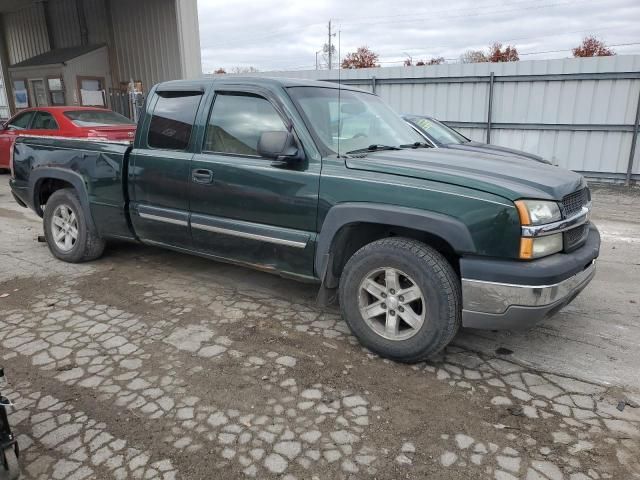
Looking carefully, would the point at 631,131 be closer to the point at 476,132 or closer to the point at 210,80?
the point at 476,132

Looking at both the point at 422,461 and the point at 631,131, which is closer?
the point at 422,461

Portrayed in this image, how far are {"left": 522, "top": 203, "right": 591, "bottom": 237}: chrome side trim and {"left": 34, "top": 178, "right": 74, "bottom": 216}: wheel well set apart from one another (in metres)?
4.57

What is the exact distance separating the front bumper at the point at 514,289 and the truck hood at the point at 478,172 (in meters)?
0.40

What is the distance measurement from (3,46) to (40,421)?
22.9 m

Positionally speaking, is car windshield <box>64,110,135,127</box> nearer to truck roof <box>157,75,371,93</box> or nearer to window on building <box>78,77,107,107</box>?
window on building <box>78,77,107,107</box>

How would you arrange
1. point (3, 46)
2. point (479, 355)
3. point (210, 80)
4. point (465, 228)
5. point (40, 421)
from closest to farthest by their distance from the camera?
1. point (40, 421)
2. point (465, 228)
3. point (479, 355)
4. point (210, 80)
5. point (3, 46)

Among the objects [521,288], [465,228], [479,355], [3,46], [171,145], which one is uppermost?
[3,46]

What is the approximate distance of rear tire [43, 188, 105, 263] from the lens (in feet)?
16.8

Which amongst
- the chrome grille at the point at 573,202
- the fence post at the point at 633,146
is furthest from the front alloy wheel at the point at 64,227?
the fence post at the point at 633,146

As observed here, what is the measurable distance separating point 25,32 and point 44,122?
12694 mm

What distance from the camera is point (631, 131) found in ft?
35.2

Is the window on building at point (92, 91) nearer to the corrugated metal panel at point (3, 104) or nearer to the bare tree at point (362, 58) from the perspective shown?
the corrugated metal panel at point (3, 104)

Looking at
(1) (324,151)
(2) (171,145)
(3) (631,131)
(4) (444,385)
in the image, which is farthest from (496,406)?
(3) (631,131)

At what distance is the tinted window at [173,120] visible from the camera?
419cm
